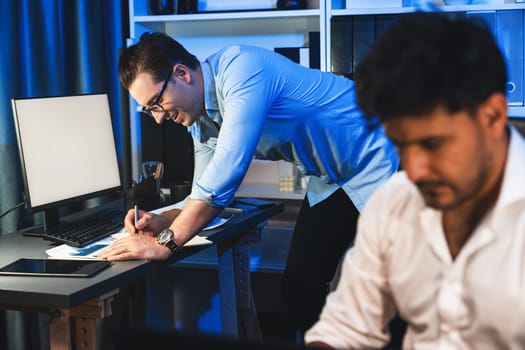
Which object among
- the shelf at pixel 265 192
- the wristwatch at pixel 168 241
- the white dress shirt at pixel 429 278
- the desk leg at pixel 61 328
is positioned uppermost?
the white dress shirt at pixel 429 278

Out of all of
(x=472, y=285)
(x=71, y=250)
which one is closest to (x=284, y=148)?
(x=71, y=250)

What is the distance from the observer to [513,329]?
3.20 feet

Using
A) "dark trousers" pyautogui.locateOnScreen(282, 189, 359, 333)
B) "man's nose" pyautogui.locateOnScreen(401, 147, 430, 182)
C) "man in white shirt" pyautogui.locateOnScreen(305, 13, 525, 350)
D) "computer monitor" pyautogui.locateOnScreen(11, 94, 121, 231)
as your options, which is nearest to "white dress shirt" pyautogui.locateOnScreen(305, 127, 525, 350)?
"man in white shirt" pyautogui.locateOnScreen(305, 13, 525, 350)

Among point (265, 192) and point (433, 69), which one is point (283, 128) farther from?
A: point (433, 69)

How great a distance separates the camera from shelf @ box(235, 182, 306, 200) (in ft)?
9.45

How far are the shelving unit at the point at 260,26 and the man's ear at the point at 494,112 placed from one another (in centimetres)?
171

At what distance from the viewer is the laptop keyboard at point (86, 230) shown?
77.7 inches

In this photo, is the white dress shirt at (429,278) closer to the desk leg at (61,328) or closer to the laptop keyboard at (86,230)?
the desk leg at (61,328)

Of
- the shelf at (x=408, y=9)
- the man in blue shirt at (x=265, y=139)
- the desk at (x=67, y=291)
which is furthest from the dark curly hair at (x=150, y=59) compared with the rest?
the shelf at (x=408, y=9)

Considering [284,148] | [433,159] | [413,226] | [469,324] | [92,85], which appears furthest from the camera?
[92,85]

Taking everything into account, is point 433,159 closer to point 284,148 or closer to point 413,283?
point 413,283

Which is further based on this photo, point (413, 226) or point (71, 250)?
point (71, 250)

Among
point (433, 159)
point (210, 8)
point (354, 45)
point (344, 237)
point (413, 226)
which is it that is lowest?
point (344, 237)

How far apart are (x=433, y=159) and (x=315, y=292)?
128cm
